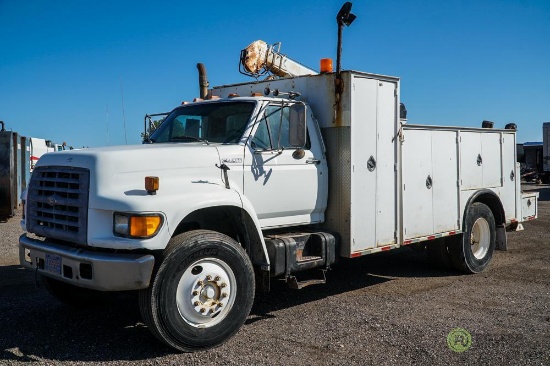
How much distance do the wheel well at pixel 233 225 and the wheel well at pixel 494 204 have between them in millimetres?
4603

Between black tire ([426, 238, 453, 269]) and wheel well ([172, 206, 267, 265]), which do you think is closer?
wheel well ([172, 206, 267, 265])

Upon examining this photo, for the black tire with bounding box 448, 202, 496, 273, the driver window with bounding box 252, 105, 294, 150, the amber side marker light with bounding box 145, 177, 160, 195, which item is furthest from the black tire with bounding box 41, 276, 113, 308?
the black tire with bounding box 448, 202, 496, 273

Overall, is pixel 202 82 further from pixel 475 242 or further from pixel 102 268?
pixel 475 242

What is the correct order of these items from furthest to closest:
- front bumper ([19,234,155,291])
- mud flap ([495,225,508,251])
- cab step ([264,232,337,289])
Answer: mud flap ([495,225,508,251]), cab step ([264,232,337,289]), front bumper ([19,234,155,291])

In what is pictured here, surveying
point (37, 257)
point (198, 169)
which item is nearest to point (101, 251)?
point (37, 257)

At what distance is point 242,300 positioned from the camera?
5.23 metres

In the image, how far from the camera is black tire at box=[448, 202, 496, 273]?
8305mm

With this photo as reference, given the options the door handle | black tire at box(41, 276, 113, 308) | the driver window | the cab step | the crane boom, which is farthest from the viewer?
the crane boom

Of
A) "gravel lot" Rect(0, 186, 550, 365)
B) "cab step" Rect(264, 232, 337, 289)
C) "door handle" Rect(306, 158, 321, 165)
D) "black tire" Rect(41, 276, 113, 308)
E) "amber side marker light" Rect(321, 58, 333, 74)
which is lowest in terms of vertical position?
"gravel lot" Rect(0, 186, 550, 365)

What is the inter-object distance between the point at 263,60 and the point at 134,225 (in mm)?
4404

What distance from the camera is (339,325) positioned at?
5.72m

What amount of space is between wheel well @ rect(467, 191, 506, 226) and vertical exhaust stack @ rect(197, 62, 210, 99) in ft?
15.0

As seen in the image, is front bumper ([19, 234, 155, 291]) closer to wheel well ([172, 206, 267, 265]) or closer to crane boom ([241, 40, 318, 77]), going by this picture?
wheel well ([172, 206, 267, 265])

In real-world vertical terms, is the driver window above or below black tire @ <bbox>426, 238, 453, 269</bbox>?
above
